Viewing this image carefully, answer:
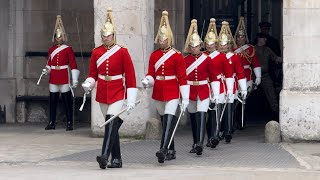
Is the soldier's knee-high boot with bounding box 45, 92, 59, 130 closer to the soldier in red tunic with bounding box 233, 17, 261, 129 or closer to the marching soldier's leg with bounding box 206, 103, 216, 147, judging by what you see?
the soldier in red tunic with bounding box 233, 17, 261, 129

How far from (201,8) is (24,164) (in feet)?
27.1

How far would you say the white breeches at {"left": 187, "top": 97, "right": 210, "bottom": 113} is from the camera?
16.0 m

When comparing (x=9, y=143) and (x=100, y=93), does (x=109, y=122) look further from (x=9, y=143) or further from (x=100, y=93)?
(x=9, y=143)

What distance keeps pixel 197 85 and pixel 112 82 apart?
1912 millimetres

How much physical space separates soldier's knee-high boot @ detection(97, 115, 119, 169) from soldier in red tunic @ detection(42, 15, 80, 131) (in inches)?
205

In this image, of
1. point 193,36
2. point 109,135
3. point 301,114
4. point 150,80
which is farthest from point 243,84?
point 109,135

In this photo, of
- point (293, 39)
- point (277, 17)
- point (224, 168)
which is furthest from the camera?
point (277, 17)

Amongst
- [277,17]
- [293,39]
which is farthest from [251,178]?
[277,17]

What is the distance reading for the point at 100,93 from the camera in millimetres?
14586

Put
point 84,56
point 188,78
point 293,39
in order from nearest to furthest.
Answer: point 188,78 → point 293,39 → point 84,56

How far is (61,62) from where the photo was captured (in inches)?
780

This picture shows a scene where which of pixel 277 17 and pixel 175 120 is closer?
pixel 175 120

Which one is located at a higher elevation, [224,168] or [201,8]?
[201,8]

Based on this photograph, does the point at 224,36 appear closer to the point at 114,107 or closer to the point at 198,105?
the point at 198,105
